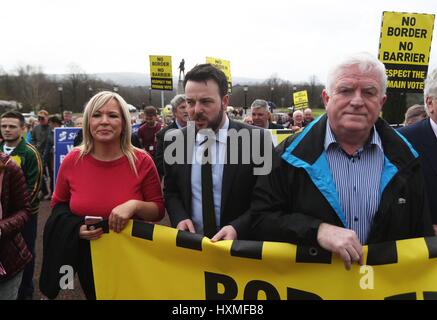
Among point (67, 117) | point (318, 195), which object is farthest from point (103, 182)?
point (67, 117)

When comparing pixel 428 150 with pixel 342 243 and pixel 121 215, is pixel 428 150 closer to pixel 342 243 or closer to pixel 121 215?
pixel 342 243

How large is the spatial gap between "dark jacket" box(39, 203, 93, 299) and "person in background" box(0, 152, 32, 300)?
0.43m

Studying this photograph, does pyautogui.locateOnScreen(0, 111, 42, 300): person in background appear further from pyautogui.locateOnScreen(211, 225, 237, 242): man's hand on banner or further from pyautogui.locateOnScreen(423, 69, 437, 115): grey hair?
pyautogui.locateOnScreen(423, 69, 437, 115): grey hair

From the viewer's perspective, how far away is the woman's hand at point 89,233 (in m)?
2.31

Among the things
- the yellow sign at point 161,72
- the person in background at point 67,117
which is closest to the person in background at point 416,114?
the yellow sign at point 161,72

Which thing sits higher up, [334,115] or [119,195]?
[334,115]

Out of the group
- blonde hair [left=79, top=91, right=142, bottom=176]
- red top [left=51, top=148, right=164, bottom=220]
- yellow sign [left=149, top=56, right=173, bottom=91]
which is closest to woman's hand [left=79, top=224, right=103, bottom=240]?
red top [left=51, top=148, right=164, bottom=220]

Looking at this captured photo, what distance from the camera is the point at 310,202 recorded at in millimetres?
1980

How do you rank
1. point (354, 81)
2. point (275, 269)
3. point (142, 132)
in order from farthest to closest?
point (142, 132) → point (275, 269) → point (354, 81)

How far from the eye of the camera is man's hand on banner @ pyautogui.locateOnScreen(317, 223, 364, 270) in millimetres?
1765

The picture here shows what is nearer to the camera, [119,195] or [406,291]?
[406,291]
